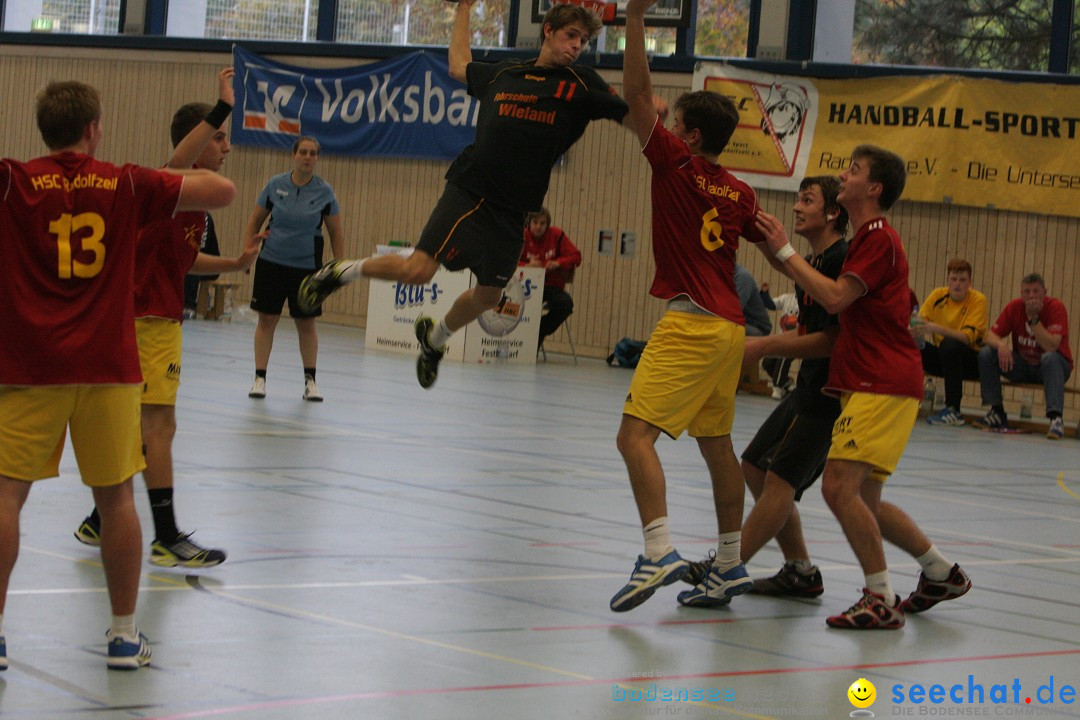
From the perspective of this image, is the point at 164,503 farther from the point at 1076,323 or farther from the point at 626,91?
the point at 1076,323

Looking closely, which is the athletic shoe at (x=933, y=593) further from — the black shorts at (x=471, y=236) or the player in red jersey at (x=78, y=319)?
the player in red jersey at (x=78, y=319)

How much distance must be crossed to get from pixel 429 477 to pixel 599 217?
1136 cm

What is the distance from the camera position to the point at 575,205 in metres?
18.7

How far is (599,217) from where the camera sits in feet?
60.9

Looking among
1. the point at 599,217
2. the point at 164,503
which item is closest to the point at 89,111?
the point at 164,503

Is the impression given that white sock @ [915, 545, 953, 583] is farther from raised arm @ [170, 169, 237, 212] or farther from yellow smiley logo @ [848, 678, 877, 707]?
raised arm @ [170, 169, 237, 212]

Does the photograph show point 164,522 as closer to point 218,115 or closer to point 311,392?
point 218,115

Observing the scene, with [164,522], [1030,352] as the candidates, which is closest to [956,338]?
[1030,352]

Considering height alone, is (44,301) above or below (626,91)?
below

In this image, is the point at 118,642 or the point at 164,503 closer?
the point at 118,642

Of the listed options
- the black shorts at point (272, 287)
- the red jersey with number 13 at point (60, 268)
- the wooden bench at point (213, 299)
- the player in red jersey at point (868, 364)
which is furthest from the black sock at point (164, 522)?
the wooden bench at point (213, 299)

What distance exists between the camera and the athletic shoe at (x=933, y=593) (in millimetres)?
5242

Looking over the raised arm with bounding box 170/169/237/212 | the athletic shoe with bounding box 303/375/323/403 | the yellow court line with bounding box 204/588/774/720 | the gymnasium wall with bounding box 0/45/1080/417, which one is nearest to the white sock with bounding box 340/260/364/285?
the yellow court line with bounding box 204/588/774/720

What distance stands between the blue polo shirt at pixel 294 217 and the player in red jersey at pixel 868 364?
21.8 ft
